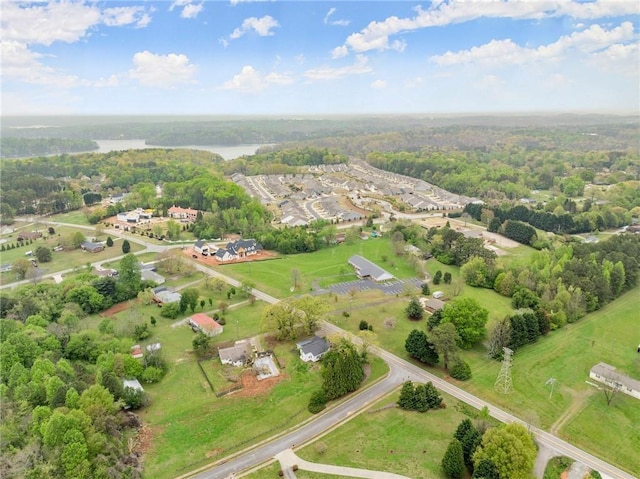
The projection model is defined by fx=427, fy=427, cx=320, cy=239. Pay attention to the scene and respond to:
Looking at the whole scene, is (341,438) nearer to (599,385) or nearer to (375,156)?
(599,385)

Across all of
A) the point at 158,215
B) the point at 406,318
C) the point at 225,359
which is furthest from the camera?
the point at 158,215

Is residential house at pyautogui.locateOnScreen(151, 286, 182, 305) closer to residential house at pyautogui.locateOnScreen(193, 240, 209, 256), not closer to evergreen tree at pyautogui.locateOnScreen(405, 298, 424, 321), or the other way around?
residential house at pyautogui.locateOnScreen(193, 240, 209, 256)

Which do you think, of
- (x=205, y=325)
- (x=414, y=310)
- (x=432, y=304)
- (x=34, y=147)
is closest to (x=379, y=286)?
(x=432, y=304)

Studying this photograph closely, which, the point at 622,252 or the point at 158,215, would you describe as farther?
the point at 158,215

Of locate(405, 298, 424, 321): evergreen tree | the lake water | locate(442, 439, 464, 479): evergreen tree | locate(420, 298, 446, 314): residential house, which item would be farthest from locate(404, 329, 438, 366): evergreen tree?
the lake water

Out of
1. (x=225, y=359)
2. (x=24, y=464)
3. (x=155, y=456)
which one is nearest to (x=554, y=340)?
(x=225, y=359)

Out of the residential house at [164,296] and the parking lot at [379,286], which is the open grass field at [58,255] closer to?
the residential house at [164,296]
